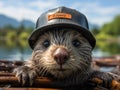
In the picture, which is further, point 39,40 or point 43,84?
point 39,40

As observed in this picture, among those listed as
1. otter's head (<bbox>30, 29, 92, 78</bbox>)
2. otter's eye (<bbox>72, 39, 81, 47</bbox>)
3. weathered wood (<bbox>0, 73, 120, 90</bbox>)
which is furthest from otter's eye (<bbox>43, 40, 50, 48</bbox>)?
weathered wood (<bbox>0, 73, 120, 90</bbox>)

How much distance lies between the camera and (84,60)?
495 centimetres

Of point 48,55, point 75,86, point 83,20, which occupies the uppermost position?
point 83,20

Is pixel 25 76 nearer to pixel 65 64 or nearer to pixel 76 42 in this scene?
pixel 65 64

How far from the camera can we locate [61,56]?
4441 millimetres

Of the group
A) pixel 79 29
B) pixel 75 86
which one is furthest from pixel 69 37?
pixel 75 86

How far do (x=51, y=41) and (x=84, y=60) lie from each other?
1.34 feet

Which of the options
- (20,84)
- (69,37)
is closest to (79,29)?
(69,37)

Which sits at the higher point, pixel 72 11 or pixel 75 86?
pixel 72 11

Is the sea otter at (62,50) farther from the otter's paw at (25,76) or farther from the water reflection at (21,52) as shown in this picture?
the water reflection at (21,52)

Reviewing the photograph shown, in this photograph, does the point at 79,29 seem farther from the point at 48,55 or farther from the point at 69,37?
the point at 48,55

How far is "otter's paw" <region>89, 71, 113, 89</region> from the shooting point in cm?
486

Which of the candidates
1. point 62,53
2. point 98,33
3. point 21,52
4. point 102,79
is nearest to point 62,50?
point 62,53

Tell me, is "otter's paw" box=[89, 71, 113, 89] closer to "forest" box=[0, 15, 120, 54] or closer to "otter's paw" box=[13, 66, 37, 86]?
"otter's paw" box=[13, 66, 37, 86]
